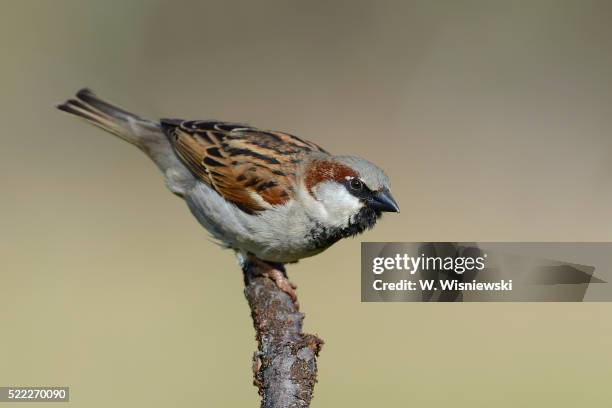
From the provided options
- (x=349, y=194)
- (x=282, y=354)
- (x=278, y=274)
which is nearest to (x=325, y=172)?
(x=349, y=194)

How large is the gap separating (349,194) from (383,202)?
0.12 meters

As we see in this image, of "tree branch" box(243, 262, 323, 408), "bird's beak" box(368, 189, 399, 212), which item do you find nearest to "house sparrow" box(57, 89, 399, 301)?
"bird's beak" box(368, 189, 399, 212)

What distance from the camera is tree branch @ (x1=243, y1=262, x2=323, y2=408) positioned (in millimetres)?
1991

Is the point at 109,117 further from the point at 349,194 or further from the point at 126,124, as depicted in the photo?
the point at 349,194

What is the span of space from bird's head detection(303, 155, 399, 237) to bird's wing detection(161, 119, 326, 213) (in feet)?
0.50

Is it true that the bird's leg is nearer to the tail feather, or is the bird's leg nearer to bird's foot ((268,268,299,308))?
bird's foot ((268,268,299,308))

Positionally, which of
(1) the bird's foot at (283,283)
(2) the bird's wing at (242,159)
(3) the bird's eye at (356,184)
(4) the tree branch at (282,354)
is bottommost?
(4) the tree branch at (282,354)

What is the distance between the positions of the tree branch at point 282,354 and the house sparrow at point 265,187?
0.20m

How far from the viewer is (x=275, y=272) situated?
2.77 metres

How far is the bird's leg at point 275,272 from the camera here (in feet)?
8.68

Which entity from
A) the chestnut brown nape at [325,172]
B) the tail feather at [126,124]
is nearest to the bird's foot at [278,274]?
the chestnut brown nape at [325,172]

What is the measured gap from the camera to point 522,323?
447cm

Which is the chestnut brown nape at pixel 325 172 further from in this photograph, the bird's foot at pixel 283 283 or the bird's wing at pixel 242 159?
the bird's foot at pixel 283 283

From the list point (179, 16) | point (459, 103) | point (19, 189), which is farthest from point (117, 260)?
point (459, 103)
